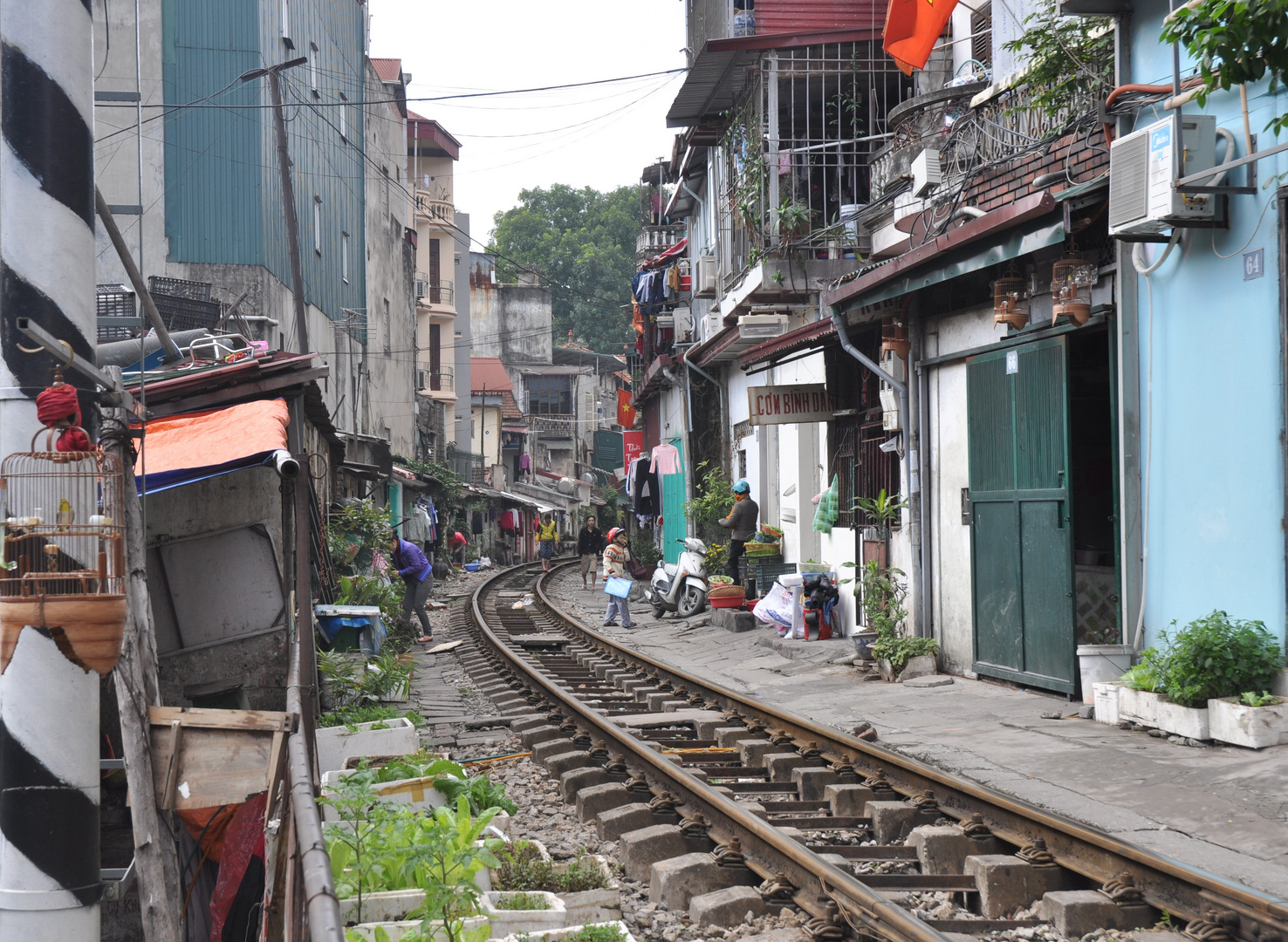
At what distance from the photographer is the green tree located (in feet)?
255

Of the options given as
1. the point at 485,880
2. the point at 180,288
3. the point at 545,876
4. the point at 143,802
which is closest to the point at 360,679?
the point at 545,876

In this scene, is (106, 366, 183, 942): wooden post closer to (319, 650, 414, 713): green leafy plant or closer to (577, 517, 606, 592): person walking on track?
(319, 650, 414, 713): green leafy plant

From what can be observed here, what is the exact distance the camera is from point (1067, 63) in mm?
9773

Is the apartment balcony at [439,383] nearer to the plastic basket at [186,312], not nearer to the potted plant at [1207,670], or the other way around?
the plastic basket at [186,312]

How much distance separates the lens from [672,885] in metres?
5.18

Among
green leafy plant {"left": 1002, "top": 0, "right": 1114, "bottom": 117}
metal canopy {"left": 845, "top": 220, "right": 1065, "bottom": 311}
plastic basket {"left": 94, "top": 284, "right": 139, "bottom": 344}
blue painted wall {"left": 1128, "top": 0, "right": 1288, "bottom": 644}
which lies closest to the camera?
blue painted wall {"left": 1128, "top": 0, "right": 1288, "bottom": 644}

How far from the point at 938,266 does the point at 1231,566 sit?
3819mm

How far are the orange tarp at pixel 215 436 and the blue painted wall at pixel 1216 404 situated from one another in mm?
5925

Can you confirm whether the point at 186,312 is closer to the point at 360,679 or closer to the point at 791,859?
the point at 360,679

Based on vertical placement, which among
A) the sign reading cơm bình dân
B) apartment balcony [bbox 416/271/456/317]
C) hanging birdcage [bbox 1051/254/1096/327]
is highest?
apartment balcony [bbox 416/271/456/317]

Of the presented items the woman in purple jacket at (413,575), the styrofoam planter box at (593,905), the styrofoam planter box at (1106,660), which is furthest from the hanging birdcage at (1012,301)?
the woman in purple jacket at (413,575)

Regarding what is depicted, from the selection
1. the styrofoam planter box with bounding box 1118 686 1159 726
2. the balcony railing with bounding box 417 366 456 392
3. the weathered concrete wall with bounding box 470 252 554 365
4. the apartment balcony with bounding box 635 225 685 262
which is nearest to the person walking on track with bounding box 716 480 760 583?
the styrofoam planter box with bounding box 1118 686 1159 726

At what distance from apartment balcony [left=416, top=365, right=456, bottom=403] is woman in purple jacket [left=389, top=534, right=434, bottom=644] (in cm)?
3034

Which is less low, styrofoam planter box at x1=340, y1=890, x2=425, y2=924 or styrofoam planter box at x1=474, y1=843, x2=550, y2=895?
styrofoam planter box at x1=340, y1=890, x2=425, y2=924
